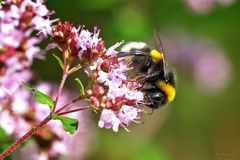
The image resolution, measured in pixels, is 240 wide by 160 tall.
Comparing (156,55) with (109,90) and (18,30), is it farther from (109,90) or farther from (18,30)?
(18,30)

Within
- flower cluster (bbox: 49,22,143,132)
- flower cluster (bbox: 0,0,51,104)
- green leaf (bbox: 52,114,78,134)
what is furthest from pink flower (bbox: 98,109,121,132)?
flower cluster (bbox: 0,0,51,104)

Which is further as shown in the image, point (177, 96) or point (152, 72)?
point (177, 96)

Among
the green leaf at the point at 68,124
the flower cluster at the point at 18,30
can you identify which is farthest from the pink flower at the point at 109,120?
the flower cluster at the point at 18,30

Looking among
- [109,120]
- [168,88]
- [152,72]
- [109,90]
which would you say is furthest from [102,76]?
[168,88]

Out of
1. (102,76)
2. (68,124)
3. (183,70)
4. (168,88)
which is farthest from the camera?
(183,70)

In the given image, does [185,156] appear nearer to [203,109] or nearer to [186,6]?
[203,109]

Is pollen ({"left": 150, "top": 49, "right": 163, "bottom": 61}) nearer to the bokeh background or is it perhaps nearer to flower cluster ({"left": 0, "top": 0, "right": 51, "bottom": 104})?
flower cluster ({"left": 0, "top": 0, "right": 51, "bottom": 104})
